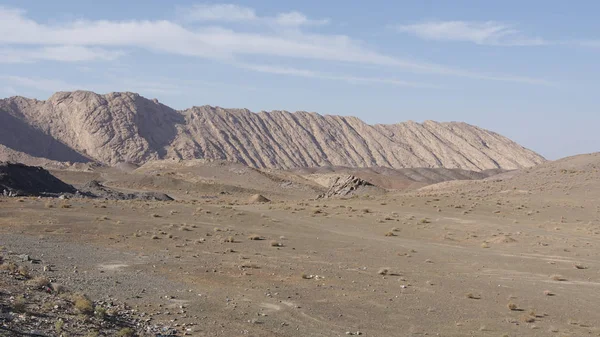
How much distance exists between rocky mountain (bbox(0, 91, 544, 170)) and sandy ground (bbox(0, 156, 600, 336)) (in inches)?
3325

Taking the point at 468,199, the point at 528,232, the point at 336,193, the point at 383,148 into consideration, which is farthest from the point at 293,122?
the point at 528,232

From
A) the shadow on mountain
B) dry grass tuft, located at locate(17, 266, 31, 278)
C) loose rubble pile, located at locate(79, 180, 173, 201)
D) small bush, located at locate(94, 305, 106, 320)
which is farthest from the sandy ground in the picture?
the shadow on mountain

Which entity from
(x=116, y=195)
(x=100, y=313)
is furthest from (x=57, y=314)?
(x=116, y=195)

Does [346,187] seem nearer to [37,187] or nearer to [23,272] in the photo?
[37,187]

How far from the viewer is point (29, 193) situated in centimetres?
4675

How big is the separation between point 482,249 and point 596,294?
32.6ft

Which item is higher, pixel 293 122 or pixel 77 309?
pixel 293 122

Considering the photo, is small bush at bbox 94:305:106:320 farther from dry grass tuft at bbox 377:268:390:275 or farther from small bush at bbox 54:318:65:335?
dry grass tuft at bbox 377:268:390:275

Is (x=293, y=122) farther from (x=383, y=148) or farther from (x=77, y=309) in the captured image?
(x=77, y=309)

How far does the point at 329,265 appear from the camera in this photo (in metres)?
22.7

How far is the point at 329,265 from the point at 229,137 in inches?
4955

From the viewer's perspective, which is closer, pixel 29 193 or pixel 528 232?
pixel 528 232

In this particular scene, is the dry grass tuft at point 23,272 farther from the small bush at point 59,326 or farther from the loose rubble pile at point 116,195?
the loose rubble pile at point 116,195

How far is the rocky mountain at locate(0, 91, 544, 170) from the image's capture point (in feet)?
426
